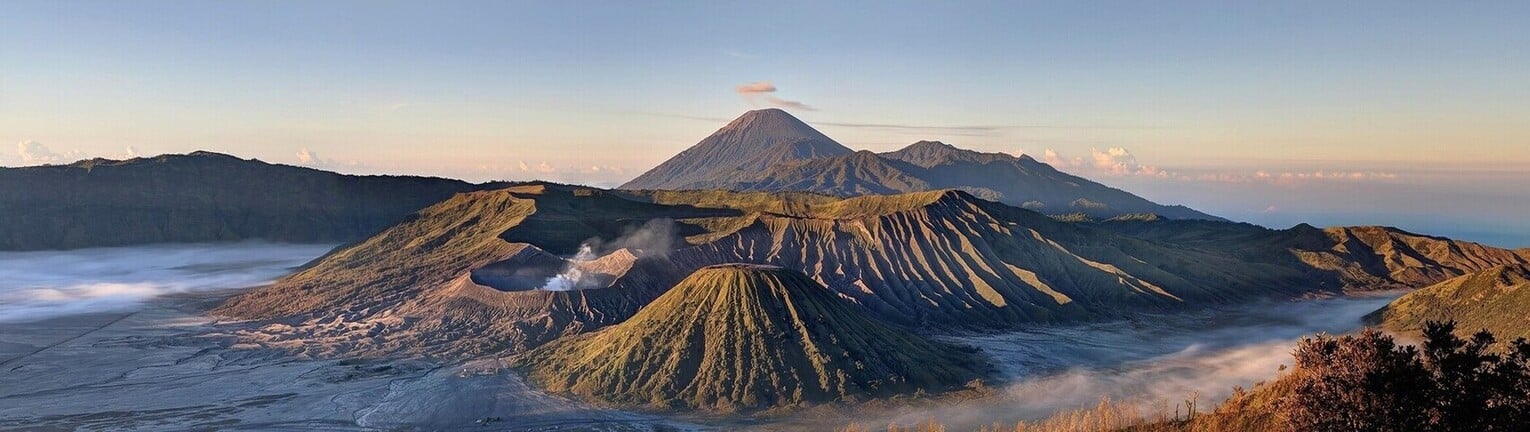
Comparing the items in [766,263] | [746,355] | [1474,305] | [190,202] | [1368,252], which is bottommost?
[1474,305]

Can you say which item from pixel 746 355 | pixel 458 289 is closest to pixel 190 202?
pixel 458 289

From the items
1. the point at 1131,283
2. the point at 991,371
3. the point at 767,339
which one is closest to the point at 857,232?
the point at 1131,283

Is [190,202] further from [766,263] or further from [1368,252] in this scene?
[1368,252]

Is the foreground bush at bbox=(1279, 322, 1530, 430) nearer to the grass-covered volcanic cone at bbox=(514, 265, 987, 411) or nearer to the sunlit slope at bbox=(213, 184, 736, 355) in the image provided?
the grass-covered volcanic cone at bbox=(514, 265, 987, 411)

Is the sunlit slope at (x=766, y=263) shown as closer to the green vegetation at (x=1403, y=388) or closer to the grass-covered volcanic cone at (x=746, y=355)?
the grass-covered volcanic cone at (x=746, y=355)

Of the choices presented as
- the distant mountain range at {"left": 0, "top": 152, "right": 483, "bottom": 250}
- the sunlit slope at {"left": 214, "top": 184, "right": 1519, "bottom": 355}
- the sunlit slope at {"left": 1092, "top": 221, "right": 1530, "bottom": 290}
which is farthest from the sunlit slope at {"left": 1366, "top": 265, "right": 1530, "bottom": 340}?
the distant mountain range at {"left": 0, "top": 152, "right": 483, "bottom": 250}
